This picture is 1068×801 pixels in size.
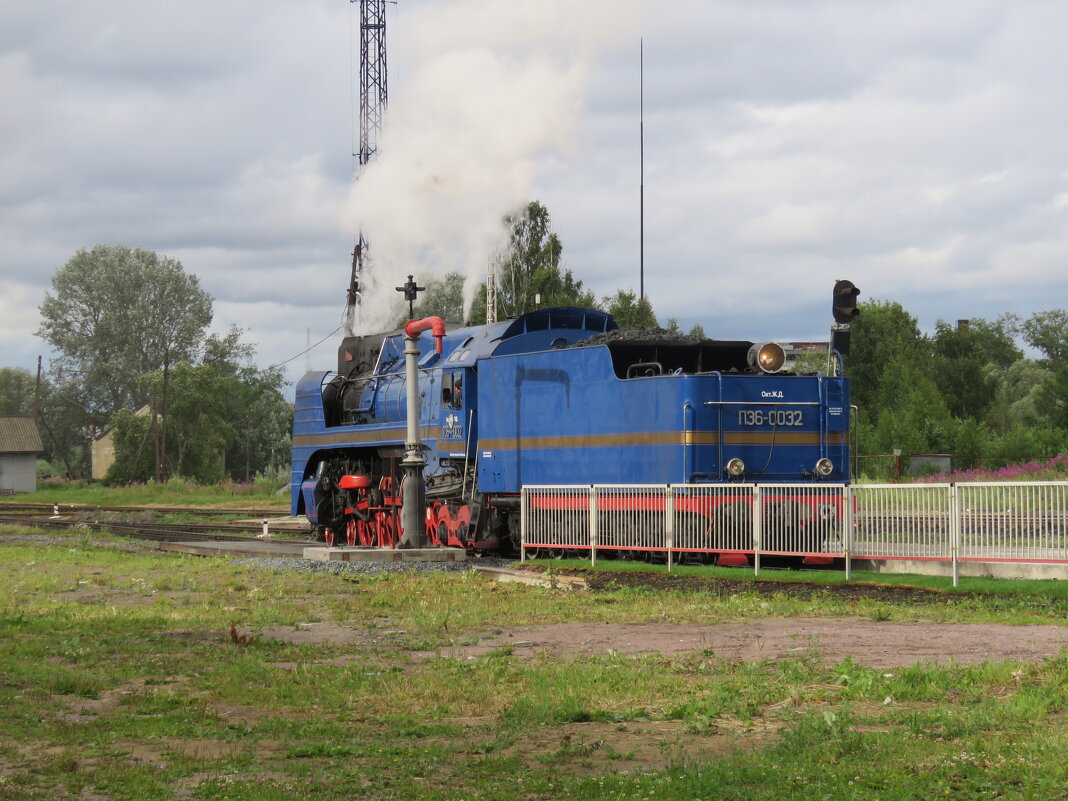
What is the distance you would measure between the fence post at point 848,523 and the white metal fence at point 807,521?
0.01 meters

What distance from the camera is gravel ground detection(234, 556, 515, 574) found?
21.3 meters

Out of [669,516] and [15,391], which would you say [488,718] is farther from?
[15,391]

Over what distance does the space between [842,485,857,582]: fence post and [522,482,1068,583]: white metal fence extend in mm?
14

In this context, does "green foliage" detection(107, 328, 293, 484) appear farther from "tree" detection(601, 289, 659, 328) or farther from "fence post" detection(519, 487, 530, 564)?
"fence post" detection(519, 487, 530, 564)

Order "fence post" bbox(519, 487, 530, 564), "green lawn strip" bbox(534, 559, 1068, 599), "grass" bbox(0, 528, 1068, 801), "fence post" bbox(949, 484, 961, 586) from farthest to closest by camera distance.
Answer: "fence post" bbox(519, 487, 530, 564)
"fence post" bbox(949, 484, 961, 586)
"green lawn strip" bbox(534, 559, 1068, 599)
"grass" bbox(0, 528, 1068, 801)

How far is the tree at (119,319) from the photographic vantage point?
321 feet

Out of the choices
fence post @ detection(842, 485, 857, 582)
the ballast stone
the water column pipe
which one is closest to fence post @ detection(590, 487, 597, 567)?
the ballast stone

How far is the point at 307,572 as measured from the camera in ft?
69.2

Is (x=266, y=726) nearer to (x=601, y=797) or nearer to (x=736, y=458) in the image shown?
(x=601, y=797)

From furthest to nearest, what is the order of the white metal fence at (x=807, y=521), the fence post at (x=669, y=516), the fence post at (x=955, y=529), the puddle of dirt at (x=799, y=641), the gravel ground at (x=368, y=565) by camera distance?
the gravel ground at (x=368, y=565) < the fence post at (x=669, y=516) < the fence post at (x=955, y=529) < the white metal fence at (x=807, y=521) < the puddle of dirt at (x=799, y=641)

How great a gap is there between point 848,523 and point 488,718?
9993 millimetres

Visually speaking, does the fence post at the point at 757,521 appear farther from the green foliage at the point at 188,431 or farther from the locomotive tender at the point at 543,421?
the green foliage at the point at 188,431

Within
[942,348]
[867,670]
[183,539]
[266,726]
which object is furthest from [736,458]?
[942,348]

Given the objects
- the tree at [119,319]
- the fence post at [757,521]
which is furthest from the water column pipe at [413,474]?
the tree at [119,319]
